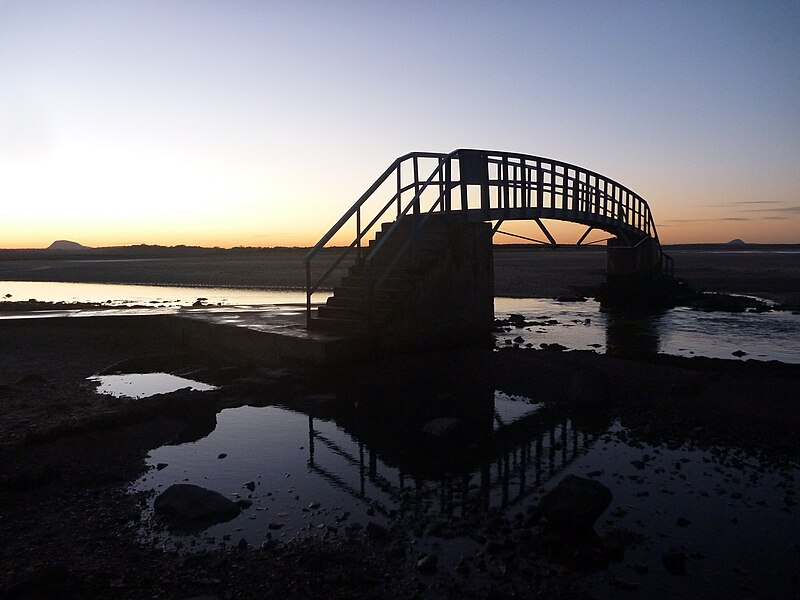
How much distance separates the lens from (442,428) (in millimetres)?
6941

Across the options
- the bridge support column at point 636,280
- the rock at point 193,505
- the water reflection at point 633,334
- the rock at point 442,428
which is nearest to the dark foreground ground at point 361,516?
the rock at point 193,505

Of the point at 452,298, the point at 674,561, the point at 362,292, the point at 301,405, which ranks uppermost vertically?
the point at 362,292

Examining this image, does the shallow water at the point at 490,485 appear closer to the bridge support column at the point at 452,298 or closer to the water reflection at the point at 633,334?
the bridge support column at the point at 452,298

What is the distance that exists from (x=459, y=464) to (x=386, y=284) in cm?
602

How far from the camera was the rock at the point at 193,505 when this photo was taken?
15.7 ft

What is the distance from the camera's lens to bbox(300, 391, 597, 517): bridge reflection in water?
5227mm

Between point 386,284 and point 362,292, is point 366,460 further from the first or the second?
point 386,284

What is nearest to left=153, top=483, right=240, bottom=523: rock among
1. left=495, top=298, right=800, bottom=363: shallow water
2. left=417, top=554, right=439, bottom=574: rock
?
left=417, top=554, right=439, bottom=574: rock

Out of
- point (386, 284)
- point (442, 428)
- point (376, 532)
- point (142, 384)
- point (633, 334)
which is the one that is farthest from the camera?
point (633, 334)

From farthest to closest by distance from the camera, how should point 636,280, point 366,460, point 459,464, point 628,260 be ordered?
point 628,260, point 636,280, point 366,460, point 459,464

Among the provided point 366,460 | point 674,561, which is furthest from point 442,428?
point 674,561

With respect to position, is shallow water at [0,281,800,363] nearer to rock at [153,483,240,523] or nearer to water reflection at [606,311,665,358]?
water reflection at [606,311,665,358]

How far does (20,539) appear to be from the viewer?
14.6ft

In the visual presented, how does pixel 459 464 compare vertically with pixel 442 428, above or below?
below
